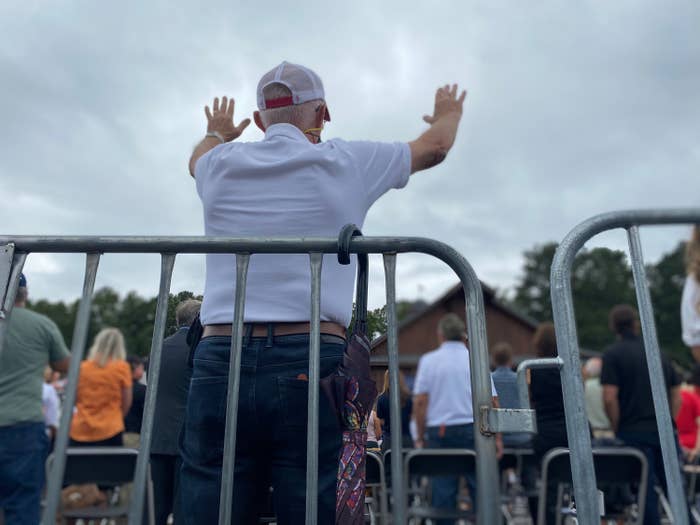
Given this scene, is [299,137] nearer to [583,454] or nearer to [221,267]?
[221,267]

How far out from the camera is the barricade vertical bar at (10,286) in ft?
6.37

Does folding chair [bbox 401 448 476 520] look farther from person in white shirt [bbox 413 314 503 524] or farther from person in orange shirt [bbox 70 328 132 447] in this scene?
person in orange shirt [bbox 70 328 132 447]

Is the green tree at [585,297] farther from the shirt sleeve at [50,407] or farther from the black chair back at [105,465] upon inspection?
the black chair back at [105,465]

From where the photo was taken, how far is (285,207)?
206 centimetres

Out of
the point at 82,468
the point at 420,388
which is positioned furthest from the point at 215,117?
the point at 420,388

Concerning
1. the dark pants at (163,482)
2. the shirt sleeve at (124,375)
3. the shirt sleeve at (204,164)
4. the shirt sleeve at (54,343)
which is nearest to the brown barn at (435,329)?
the shirt sleeve at (124,375)

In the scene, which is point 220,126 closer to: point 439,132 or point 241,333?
point 439,132

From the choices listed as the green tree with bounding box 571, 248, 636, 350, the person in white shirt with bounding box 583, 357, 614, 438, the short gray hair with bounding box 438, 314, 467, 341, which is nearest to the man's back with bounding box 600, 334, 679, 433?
the short gray hair with bounding box 438, 314, 467, 341

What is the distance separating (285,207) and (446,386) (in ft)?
14.3

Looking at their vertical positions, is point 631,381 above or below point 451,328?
below

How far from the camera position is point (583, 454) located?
1.87 meters

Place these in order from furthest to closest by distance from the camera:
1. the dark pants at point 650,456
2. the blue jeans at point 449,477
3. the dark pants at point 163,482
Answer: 1. the blue jeans at point 449,477
2. the dark pants at point 650,456
3. the dark pants at point 163,482

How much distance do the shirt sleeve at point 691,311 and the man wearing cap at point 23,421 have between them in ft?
10.3

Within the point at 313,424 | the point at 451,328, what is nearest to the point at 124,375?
the point at 451,328
